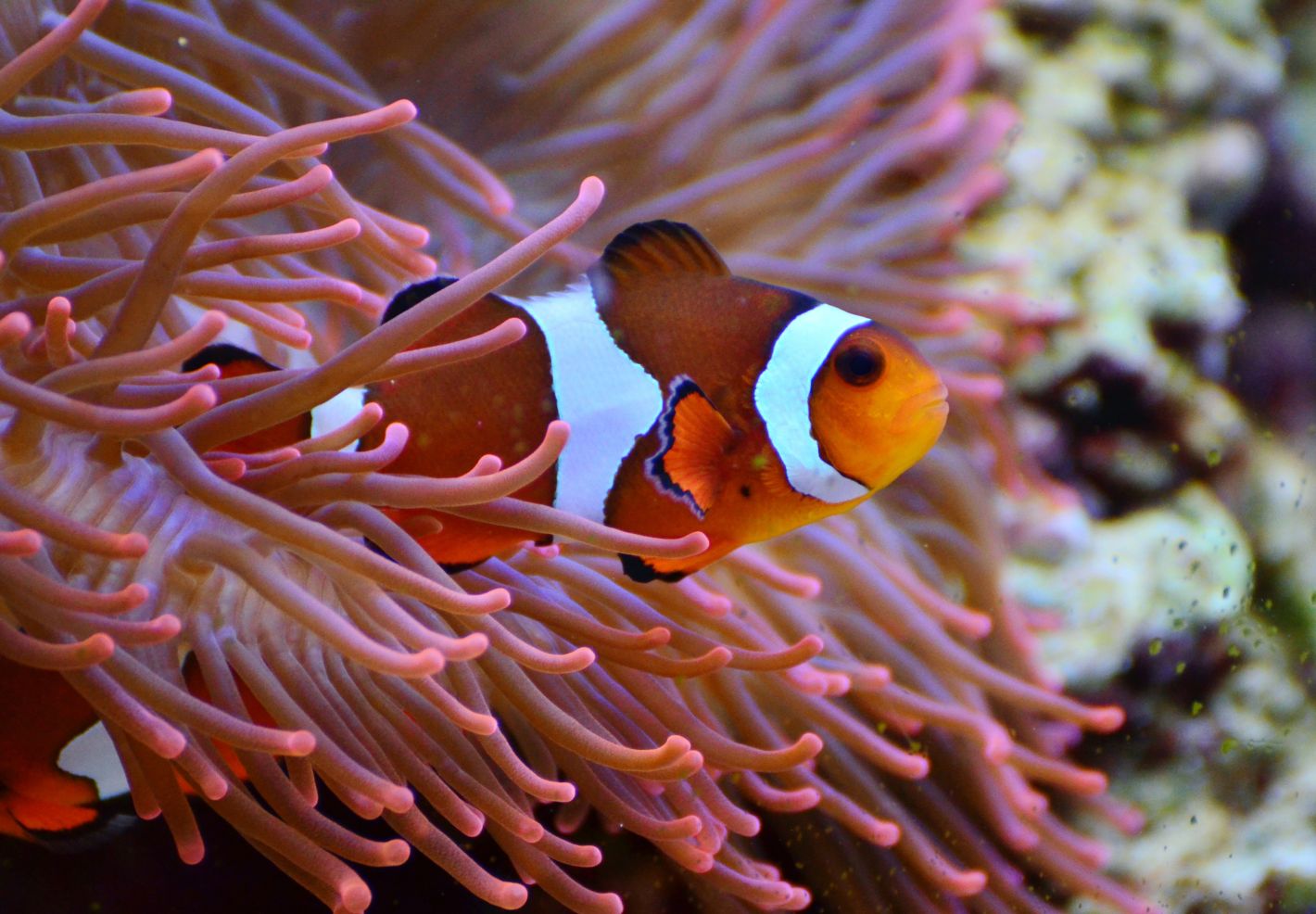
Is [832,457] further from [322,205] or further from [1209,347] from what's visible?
[1209,347]

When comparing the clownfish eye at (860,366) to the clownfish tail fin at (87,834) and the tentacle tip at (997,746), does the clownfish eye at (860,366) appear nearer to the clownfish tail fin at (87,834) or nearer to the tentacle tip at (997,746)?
the tentacle tip at (997,746)

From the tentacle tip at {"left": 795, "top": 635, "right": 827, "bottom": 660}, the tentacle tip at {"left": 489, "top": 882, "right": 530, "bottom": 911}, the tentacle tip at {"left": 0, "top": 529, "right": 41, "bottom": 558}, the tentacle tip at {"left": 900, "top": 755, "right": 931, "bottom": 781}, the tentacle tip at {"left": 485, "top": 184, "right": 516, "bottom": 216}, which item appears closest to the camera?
the tentacle tip at {"left": 0, "top": 529, "right": 41, "bottom": 558}

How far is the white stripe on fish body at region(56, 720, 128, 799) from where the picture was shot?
71cm

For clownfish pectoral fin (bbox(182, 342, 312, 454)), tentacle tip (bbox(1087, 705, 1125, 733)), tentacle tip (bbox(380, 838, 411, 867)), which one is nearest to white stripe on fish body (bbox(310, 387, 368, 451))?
clownfish pectoral fin (bbox(182, 342, 312, 454))

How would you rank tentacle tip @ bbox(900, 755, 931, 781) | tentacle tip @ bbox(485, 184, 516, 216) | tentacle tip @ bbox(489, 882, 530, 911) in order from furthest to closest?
1. tentacle tip @ bbox(485, 184, 516, 216)
2. tentacle tip @ bbox(900, 755, 931, 781)
3. tentacle tip @ bbox(489, 882, 530, 911)

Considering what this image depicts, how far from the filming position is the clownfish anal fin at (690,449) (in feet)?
2.47

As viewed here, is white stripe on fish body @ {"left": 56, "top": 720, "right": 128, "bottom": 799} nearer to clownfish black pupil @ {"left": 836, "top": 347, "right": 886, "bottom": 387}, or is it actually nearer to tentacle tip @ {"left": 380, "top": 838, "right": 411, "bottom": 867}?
tentacle tip @ {"left": 380, "top": 838, "right": 411, "bottom": 867}

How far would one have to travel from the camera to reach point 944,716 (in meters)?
1.01

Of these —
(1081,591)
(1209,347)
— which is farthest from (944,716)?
(1209,347)

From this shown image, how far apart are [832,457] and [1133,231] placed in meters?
0.61

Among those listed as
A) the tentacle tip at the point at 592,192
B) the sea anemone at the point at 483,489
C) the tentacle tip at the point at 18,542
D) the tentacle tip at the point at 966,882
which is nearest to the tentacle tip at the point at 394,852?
the sea anemone at the point at 483,489

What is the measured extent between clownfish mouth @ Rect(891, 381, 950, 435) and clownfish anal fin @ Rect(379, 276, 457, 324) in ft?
0.97

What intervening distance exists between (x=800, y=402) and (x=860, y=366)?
0.15 ft

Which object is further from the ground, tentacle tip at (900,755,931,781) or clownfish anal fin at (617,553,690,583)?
clownfish anal fin at (617,553,690,583)
